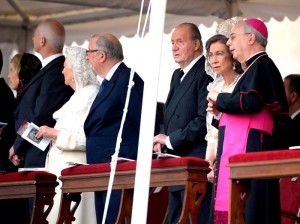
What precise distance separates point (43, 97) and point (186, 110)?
158 cm

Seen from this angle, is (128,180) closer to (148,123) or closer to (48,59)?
(148,123)

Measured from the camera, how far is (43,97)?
8719 mm

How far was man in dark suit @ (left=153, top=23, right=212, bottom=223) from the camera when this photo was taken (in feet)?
24.6

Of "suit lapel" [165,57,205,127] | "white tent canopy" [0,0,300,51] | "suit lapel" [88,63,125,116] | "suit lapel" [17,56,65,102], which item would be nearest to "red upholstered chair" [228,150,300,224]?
"suit lapel" [165,57,205,127]

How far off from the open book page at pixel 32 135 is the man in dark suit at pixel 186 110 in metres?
1.10

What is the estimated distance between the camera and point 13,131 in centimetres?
916

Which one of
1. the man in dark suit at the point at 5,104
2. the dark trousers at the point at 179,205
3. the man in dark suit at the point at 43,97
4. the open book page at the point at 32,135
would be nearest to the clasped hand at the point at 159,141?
the dark trousers at the point at 179,205

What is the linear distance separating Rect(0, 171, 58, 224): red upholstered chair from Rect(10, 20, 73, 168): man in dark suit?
601 millimetres

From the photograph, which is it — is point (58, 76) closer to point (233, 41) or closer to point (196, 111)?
point (196, 111)

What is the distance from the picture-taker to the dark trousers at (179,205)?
24.1ft

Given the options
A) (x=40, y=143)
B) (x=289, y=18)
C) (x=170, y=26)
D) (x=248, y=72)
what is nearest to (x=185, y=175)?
(x=248, y=72)

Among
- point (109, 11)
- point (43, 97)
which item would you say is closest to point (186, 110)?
point (43, 97)

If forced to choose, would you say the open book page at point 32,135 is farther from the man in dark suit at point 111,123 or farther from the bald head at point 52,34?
the bald head at point 52,34

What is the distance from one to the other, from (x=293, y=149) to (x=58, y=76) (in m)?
3.36
